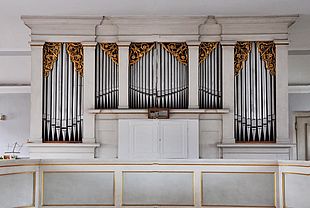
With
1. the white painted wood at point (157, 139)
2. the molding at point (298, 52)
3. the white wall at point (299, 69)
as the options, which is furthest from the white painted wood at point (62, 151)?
the white wall at point (299, 69)

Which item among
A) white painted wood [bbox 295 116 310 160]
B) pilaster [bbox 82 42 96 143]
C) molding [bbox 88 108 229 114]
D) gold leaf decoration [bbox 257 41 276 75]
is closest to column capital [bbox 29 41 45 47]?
pilaster [bbox 82 42 96 143]

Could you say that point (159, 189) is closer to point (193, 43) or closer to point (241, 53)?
point (193, 43)

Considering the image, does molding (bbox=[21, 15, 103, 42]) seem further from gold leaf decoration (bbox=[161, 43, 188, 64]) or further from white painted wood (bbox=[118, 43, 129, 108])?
gold leaf decoration (bbox=[161, 43, 188, 64])

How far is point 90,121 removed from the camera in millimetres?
8930

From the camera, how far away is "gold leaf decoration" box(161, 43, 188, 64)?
9031 mm

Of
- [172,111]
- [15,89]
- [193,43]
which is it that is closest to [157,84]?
[172,111]

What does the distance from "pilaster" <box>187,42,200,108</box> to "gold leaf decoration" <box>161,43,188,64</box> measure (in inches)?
3.4

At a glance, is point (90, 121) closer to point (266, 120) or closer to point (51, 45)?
point (51, 45)

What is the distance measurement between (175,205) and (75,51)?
3.09 meters

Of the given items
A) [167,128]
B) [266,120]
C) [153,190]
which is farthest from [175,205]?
[266,120]

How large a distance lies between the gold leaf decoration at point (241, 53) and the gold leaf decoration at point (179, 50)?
31.1 inches

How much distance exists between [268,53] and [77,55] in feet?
9.81

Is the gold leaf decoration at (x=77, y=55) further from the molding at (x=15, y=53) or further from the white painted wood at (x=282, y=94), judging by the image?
the white painted wood at (x=282, y=94)

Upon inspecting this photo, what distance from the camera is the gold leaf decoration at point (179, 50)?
9031 millimetres
